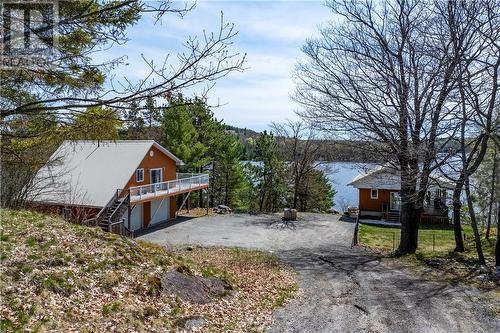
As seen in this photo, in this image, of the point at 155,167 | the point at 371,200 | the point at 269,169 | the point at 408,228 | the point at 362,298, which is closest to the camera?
the point at 362,298

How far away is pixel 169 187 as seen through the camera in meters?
27.2

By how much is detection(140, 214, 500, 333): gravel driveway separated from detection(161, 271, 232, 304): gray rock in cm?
158

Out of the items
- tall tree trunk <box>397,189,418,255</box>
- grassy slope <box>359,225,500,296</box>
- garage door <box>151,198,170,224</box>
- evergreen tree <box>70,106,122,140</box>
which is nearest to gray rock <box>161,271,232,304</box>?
evergreen tree <box>70,106,122,140</box>

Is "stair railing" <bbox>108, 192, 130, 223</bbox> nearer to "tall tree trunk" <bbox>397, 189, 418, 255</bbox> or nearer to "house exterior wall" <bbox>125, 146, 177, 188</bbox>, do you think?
"house exterior wall" <bbox>125, 146, 177, 188</bbox>

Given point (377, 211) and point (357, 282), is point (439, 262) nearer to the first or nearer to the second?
point (357, 282)

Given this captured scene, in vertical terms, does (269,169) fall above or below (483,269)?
above

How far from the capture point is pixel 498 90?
13695 millimetres

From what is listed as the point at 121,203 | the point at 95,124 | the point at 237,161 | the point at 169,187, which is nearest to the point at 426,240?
the point at 169,187

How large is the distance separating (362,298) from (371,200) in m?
24.4

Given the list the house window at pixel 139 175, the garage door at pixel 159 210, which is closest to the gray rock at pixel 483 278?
the house window at pixel 139 175

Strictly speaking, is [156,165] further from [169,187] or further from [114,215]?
[114,215]

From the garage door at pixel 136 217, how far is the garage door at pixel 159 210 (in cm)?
144

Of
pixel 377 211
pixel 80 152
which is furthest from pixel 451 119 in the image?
pixel 80 152

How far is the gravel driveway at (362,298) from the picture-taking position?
27.8ft
